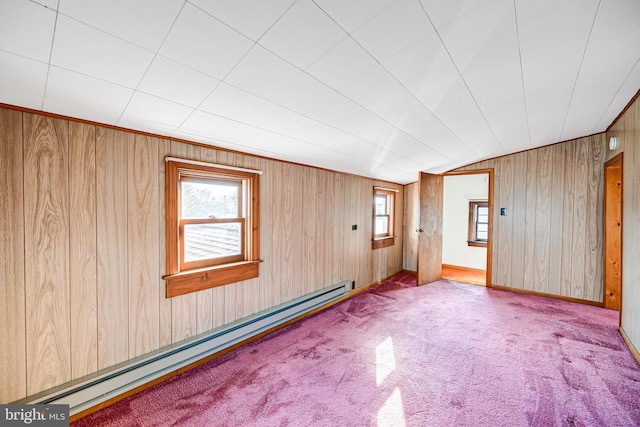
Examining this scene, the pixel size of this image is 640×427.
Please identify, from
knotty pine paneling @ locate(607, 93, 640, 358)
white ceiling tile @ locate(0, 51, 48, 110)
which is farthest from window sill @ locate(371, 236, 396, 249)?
white ceiling tile @ locate(0, 51, 48, 110)

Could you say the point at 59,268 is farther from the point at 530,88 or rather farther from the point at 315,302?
the point at 530,88

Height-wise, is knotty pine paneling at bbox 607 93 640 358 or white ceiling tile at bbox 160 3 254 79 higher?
white ceiling tile at bbox 160 3 254 79

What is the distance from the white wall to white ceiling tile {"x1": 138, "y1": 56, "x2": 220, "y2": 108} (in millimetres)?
5527

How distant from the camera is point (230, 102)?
1.67m

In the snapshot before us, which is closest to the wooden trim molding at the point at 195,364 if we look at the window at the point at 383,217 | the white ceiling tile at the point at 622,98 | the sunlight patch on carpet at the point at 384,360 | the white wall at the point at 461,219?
the sunlight patch on carpet at the point at 384,360

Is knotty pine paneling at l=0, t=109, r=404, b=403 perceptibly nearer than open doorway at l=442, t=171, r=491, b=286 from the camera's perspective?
Yes

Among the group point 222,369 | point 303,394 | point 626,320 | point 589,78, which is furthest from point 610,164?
point 222,369

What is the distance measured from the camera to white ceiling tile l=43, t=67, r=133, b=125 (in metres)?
1.27

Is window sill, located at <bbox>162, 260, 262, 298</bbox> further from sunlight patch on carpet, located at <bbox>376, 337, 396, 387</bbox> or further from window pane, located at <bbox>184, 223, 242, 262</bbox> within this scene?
sunlight patch on carpet, located at <bbox>376, 337, 396, 387</bbox>

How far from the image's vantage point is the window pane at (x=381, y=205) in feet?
16.3

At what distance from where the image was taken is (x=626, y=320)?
2.64 m

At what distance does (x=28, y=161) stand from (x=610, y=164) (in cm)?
564

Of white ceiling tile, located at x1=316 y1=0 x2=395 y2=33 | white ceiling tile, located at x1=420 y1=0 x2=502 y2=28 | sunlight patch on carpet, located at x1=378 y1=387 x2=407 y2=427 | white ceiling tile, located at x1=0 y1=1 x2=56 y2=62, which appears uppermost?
white ceiling tile, located at x1=420 y1=0 x2=502 y2=28

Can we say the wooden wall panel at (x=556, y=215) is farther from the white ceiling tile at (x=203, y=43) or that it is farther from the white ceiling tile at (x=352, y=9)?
the white ceiling tile at (x=203, y=43)
